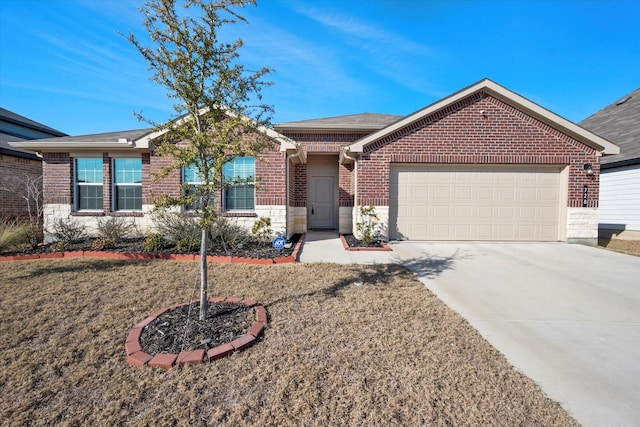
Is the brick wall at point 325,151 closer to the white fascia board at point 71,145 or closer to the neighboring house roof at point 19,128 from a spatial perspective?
the white fascia board at point 71,145

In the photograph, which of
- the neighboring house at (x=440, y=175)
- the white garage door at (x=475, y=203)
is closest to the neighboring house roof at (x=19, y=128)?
the neighboring house at (x=440, y=175)

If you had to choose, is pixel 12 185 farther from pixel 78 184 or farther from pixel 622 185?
pixel 622 185

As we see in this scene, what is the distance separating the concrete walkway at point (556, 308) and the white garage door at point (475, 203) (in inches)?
38.9

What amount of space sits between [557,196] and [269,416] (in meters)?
10.4

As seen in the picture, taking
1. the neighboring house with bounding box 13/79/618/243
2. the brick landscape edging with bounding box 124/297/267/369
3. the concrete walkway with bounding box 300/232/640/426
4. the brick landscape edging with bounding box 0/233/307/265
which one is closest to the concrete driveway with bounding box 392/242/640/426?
the concrete walkway with bounding box 300/232/640/426

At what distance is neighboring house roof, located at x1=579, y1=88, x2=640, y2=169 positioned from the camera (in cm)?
1062

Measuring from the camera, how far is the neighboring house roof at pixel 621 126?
10.6m

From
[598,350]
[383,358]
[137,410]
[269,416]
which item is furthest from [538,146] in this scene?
[137,410]

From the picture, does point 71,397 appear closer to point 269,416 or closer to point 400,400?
point 269,416

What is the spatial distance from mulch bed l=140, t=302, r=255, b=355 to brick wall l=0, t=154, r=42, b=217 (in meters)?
11.7

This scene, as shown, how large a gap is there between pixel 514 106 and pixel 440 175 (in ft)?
9.77

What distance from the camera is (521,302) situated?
4.26 meters

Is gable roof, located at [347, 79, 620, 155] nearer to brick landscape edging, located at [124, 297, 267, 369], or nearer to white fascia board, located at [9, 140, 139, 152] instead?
brick landscape edging, located at [124, 297, 267, 369]

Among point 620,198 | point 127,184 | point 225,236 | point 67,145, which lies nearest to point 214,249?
point 225,236
